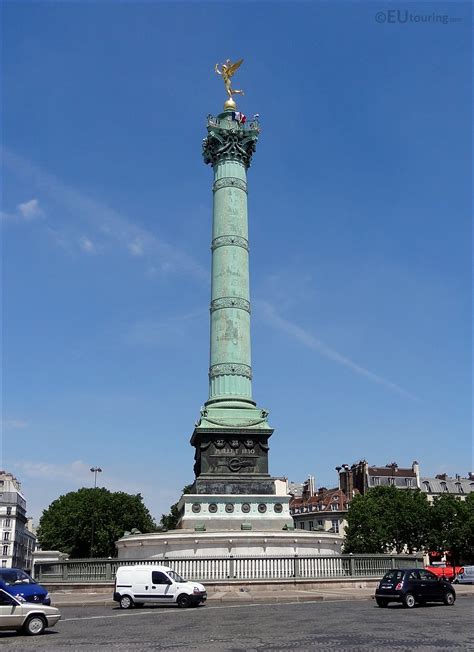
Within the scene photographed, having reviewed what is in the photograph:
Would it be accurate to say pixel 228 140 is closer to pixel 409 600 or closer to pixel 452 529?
pixel 409 600

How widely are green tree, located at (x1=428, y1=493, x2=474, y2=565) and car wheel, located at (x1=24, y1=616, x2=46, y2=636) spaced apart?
56.4 meters

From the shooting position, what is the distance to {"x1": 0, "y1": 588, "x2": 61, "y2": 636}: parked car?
1541 cm

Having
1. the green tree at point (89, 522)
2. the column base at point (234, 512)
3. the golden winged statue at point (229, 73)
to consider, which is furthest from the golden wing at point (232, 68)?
the green tree at point (89, 522)

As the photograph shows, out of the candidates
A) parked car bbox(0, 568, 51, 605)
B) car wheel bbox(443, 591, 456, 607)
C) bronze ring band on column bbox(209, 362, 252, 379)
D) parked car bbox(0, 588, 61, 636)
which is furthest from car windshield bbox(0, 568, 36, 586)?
bronze ring band on column bbox(209, 362, 252, 379)

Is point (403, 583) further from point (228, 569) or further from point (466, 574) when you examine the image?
point (466, 574)

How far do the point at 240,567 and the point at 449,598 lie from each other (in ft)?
27.2

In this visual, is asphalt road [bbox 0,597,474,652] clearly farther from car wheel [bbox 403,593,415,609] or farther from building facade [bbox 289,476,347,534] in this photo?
building facade [bbox 289,476,347,534]

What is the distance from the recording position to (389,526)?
6625 centimetres

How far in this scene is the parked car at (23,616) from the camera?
15.4m

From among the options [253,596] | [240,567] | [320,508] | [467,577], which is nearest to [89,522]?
[320,508]

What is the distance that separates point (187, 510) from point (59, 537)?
151ft

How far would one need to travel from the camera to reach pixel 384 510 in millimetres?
67812

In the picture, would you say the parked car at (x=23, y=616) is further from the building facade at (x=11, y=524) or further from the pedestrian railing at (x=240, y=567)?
the building facade at (x=11, y=524)

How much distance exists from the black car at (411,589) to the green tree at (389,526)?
44677 millimetres
